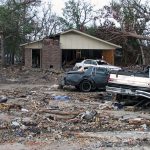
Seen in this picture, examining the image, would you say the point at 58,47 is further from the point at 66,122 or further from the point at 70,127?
the point at 70,127

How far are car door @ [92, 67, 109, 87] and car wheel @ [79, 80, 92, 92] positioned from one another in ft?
1.34

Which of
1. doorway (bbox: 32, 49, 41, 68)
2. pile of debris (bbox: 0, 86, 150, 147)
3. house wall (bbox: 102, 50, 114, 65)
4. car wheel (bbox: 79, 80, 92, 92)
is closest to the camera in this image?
pile of debris (bbox: 0, 86, 150, 147)

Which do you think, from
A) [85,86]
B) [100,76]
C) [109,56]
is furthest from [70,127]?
[109,56]

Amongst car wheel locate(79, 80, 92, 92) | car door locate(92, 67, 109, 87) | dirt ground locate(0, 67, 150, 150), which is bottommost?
dirt ground locate(0, 67, 150, 150)

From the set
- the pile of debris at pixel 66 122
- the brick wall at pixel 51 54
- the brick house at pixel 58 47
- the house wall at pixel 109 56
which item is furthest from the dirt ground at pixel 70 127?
the house wall at pixel 109 56

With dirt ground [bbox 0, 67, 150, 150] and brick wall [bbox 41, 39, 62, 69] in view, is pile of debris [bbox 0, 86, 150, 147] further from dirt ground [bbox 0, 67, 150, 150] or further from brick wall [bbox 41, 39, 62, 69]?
brick wall [bbox 41, 39, 62, 69]

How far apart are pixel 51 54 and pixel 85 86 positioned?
24370 millimetres

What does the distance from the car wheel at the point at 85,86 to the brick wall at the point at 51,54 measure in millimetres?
23753

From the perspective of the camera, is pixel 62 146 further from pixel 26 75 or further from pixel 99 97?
pixel 26 75

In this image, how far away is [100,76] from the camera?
27.5 m

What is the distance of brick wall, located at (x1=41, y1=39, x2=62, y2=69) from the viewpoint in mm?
51250

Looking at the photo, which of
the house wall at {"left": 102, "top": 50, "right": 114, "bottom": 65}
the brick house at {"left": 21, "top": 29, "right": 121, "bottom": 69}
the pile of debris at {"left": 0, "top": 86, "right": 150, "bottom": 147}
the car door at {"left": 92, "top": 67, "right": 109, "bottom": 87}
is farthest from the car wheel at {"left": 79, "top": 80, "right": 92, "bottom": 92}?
the house wall at {"left": 102, "top": 50, "right": 114, "bottom": 65}

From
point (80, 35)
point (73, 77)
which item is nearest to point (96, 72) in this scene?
point (73, 77)

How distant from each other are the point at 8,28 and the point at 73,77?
98.2 ft
